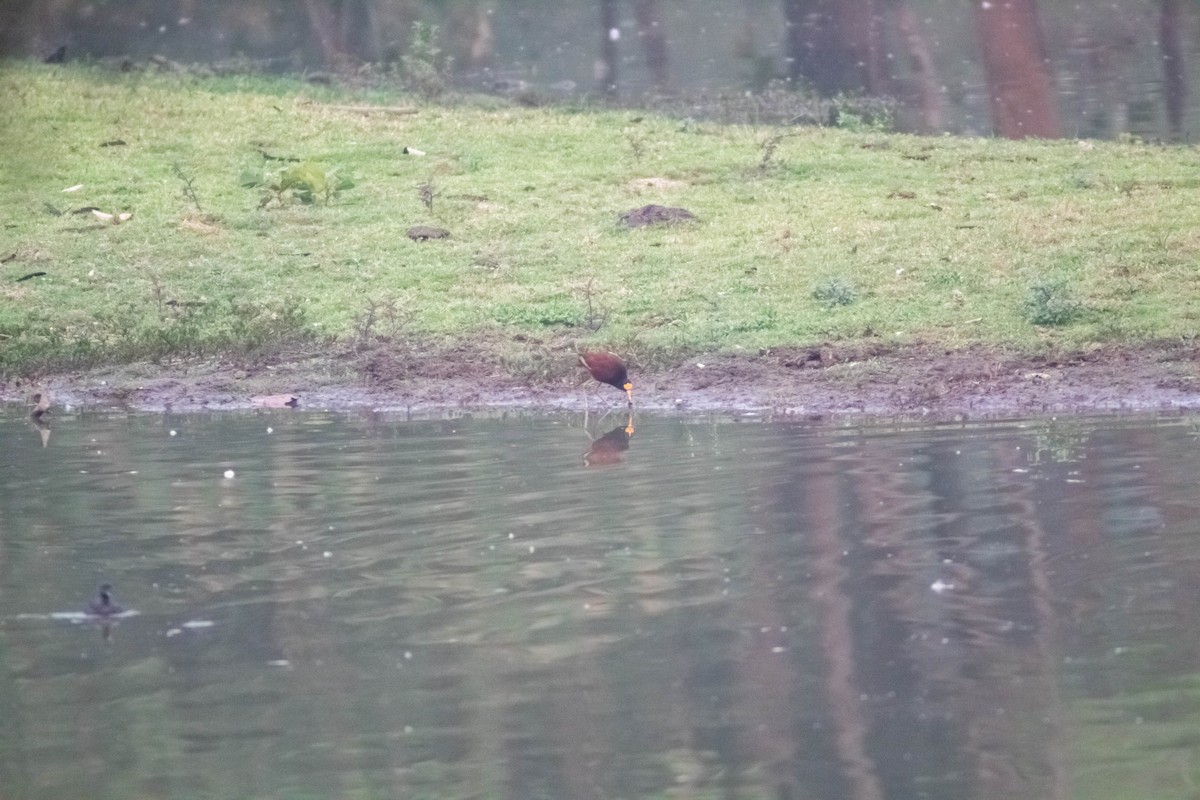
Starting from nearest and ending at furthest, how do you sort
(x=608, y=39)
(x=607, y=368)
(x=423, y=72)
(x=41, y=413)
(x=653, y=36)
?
(x=607, y=368) → (x=41, y=413) → (x=423, y=72) → (x=653, y=36) → (x=608, y=39)

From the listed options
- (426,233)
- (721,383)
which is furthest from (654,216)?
(721,383)

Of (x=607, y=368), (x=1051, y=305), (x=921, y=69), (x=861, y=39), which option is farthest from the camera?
(x=861, y=39)

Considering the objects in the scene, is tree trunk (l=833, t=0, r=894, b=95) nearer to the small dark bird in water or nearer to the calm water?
the calm water

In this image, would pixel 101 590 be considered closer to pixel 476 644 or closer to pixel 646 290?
pixel 476 644

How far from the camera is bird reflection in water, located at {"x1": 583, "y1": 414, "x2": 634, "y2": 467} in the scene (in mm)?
9195

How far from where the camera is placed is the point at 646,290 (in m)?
13.1

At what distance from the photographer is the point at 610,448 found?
9.62m

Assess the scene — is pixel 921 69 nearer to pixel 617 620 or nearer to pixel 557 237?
pixel 557 237

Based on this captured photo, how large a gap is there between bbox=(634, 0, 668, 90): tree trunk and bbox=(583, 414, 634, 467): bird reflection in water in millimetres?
15920

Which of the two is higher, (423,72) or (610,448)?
(423,72)

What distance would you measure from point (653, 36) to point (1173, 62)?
8.00m

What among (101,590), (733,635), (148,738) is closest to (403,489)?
(101,590)

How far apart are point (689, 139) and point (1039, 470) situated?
9.78 metres

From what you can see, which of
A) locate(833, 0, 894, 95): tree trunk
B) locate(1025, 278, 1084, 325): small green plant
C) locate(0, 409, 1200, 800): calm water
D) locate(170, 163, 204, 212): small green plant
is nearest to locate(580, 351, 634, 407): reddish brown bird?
locate(0, 409, 1200, 800): calm water
